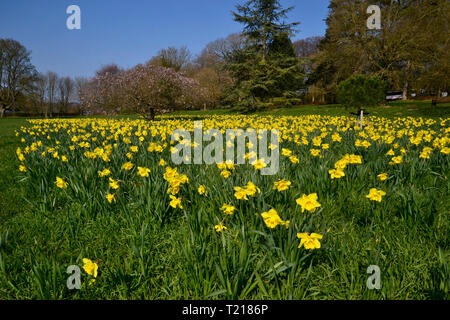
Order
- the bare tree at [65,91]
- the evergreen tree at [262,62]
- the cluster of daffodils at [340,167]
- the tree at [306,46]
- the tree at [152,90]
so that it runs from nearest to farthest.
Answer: the cluster of daffodils at [340,167], the tree at [152,90], the evergreen tree at [262,62], the bare tree at [65,91], the tree at [306,46]

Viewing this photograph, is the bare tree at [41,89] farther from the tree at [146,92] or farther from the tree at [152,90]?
the tree at [152,90]

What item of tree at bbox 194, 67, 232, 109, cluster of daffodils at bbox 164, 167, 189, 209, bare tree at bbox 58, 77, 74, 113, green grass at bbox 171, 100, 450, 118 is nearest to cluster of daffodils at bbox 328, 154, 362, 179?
cluster of daffodils at bbox 164, 167, 189, 209

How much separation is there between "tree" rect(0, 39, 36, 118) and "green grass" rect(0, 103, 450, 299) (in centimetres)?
3377

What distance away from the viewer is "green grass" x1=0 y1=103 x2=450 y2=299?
147 cm

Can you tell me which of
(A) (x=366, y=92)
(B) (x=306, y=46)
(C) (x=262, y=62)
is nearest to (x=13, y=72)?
(C) (x=262, y=62)

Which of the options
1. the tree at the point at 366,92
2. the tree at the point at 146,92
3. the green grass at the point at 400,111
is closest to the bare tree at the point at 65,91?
the tree at the point at 146,92

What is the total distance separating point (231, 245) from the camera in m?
1.69

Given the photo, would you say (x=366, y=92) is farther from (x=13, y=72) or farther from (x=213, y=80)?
(x=13, y=72)

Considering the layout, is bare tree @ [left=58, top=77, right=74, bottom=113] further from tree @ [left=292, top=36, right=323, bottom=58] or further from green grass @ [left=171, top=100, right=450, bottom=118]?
tree @ [left=292, top=36, right=323, bottom=58]

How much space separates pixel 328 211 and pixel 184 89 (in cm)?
1645

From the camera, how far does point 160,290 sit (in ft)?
5.15

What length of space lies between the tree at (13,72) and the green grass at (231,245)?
33775 mm

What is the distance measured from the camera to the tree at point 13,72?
86.1 ft
